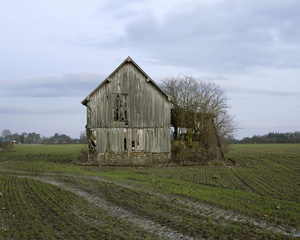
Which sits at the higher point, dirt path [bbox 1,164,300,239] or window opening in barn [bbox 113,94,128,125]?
window opening in barn [bbox 113,94,128,125]

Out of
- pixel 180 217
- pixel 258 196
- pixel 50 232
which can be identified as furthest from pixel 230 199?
pixel 50 232

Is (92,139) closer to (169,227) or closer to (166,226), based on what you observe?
(166,226)

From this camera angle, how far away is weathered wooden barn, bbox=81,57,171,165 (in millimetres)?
30016

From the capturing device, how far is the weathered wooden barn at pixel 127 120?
3002 cm

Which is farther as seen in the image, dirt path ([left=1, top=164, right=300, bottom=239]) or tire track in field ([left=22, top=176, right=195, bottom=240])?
dirt path ([left=1, top=164, right=300, bottom=239])

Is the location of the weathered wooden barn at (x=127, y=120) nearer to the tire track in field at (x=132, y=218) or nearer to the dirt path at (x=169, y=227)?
the dirt path at (x=169, y=227)

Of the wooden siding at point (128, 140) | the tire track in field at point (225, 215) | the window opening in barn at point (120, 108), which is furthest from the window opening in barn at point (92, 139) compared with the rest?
the tire track in field at point (225, 215)

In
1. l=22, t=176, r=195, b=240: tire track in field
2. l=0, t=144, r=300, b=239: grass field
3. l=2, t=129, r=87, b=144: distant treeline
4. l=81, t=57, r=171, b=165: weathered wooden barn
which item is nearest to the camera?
l=22, t=176, r=195, b=240: tire track in field

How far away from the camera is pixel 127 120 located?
30.1 metres

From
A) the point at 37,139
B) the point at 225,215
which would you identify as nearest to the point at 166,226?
the point at 225,215

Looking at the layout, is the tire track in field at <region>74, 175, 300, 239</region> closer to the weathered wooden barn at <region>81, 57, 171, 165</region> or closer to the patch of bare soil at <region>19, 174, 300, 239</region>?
the patch of bare soil at <region>19, 174, 300, 239</region>

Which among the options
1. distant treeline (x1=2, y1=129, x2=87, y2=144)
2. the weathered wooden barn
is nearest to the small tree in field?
the weathered wooden barn

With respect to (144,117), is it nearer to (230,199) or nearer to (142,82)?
(142,82)

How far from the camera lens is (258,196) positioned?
1413 cm
